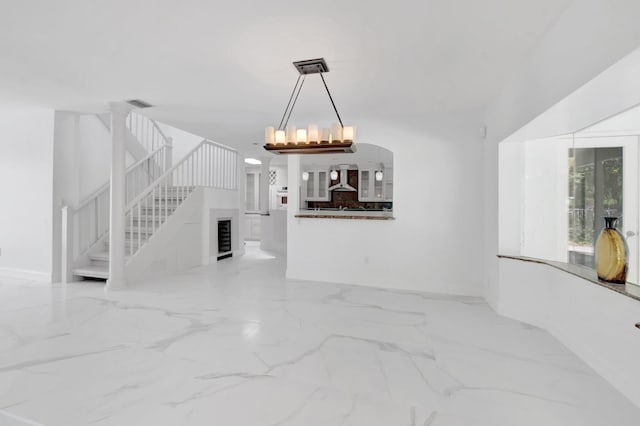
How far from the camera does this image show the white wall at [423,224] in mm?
4828

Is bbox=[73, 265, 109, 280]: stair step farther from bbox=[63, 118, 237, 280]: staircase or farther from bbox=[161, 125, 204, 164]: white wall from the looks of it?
bbox=[161, 125, 204, 164]: white wall

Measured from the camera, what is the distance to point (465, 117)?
4789 mm

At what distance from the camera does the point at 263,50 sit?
2.95 meters

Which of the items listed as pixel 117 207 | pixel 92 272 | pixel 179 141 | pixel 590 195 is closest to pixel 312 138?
pixel 590 195

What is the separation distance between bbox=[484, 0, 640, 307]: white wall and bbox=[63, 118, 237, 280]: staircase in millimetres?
5185

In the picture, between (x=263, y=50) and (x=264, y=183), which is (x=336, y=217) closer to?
(x=263, y=50)

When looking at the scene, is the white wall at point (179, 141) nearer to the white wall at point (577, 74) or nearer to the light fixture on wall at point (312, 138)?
the light fixture on wall at point (312, 138)

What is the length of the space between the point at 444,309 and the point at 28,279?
19.9 feet

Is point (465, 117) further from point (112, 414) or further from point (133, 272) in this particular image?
point (133, 272)

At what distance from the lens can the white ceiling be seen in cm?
234

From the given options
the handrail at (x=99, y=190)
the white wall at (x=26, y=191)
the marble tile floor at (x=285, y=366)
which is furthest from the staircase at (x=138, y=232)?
the marble tile floor at (x=285, y=366)

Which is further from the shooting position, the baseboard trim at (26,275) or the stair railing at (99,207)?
the stair railing at (99,207)

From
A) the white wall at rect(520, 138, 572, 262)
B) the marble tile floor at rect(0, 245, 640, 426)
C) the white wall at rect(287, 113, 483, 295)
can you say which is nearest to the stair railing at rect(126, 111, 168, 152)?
the marble tile floor at rect(0, 245, 640, 426)

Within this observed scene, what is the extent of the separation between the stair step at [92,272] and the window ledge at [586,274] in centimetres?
534
